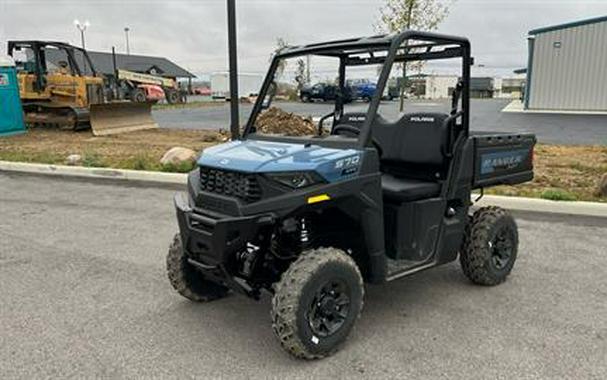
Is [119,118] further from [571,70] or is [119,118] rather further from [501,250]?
[571,70]

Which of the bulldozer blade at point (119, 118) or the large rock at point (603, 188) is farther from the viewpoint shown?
the bulldozer blade at point (119, 118)

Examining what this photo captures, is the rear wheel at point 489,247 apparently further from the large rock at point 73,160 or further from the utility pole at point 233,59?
the large rock at point 73,160

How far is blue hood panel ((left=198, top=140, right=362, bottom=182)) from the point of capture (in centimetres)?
322

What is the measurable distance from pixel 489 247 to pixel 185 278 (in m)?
2.44

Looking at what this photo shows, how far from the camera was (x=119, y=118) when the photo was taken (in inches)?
645

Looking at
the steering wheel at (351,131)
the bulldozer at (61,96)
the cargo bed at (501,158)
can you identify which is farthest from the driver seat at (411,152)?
the bulldozer at (61,96)

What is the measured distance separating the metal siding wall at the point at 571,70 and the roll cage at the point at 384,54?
23608mm

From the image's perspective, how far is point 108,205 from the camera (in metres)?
7.64

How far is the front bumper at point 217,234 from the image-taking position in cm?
315

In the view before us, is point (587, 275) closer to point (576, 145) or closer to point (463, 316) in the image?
point (463, 316)

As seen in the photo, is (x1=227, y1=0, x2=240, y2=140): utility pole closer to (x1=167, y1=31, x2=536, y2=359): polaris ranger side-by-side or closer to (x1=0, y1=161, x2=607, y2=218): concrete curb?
(x1=0, y1=161, x2=607, y2=218): concrete curb

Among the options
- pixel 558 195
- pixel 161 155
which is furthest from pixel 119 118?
pixel 558 195

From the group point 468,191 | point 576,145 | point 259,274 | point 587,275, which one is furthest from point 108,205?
point 576,145

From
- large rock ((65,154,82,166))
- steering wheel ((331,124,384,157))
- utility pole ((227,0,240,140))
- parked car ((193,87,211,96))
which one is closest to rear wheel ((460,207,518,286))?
steering wheel ((331,124,384,157))
